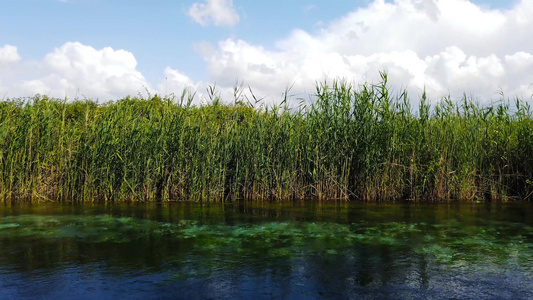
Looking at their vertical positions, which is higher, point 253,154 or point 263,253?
point 253,154

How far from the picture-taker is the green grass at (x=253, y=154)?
24.1ft

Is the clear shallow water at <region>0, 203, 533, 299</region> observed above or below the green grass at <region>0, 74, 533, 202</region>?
below

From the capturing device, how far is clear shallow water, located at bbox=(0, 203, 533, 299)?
3.14 meters

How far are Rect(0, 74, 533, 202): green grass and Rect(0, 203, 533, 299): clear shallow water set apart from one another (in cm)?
86

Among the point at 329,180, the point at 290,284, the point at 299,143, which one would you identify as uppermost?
the point at 299,143

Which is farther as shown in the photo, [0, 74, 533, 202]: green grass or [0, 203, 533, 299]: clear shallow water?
[0, 74, 533, 202]: green grass

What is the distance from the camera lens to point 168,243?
4539 mm

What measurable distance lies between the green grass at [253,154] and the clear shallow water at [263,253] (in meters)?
0.86

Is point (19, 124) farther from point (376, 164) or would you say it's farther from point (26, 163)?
point (376, 164)

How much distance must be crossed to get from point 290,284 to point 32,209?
194 inches

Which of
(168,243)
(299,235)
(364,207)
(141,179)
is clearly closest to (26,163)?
(141,179)

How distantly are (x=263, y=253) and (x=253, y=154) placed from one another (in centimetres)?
352

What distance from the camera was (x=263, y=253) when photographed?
411cm

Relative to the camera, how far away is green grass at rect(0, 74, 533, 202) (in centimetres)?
735
